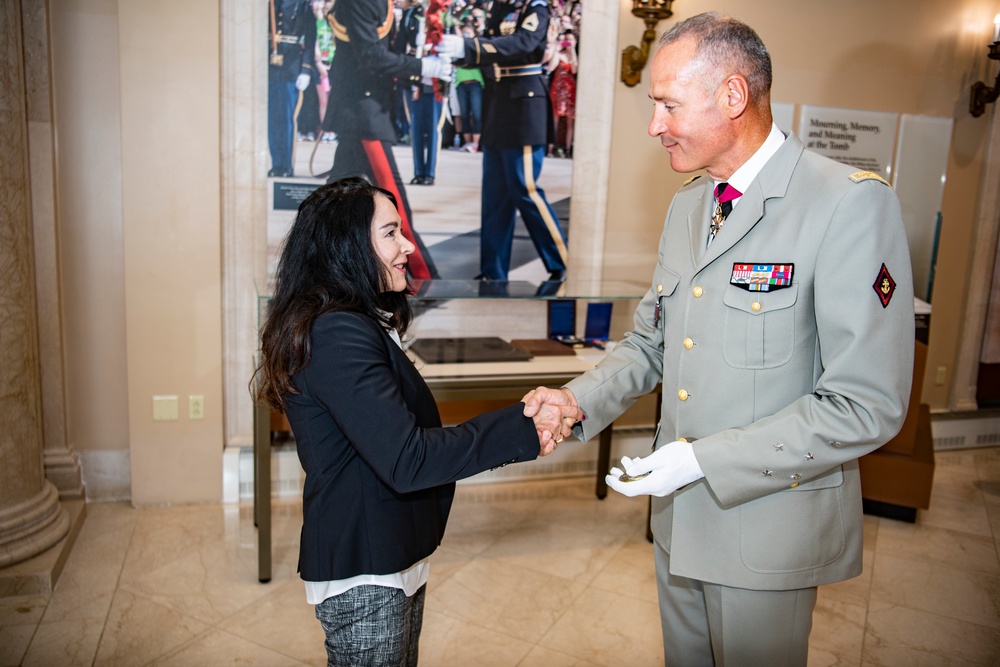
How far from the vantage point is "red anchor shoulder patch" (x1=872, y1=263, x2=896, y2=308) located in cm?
145

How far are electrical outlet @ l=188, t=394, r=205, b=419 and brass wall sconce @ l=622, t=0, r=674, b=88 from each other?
8.81 feet

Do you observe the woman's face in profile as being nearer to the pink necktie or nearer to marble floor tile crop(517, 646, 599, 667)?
the pink necktie

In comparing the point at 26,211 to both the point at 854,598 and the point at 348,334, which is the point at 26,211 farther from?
the point at 854,598

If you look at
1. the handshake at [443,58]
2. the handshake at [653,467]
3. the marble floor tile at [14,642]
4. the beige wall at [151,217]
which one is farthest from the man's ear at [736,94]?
the marble floor tile at [14,642]

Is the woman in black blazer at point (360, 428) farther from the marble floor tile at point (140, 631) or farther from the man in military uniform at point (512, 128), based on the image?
the man in military uniform at point (512, 128)

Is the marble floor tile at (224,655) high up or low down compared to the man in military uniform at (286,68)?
down

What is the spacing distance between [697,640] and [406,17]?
311cm

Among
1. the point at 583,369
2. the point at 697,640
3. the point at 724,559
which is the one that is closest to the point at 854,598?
the point at 583,369

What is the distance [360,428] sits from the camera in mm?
1521

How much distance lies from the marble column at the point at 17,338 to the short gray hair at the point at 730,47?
2.60 meters

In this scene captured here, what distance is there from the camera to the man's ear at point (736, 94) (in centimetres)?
159

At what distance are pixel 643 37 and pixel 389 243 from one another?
117 inches

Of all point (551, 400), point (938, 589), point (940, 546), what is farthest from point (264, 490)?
point (940, 546)

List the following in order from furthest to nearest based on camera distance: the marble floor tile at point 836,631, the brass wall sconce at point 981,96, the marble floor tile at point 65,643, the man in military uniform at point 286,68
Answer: the brass wall sconce at point 981,96, the man in military uniform at point 286,68, the marble floor tile at point 836,631, the marble floor tile at point 65,643
